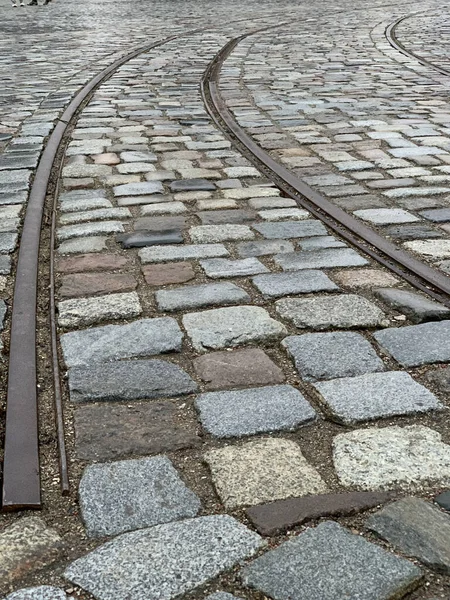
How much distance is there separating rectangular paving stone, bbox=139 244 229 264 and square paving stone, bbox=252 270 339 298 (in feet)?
1.32

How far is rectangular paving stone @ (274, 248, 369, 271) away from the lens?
3.59 m

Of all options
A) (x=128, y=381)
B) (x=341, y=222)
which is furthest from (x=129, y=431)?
(x=341, y=222)

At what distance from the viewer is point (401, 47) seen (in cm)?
1184

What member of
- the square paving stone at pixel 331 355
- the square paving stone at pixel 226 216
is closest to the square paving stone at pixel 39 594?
the square paving stone at pixel 331 355

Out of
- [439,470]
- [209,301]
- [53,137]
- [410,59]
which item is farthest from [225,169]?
[410,59]

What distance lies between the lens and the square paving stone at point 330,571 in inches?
64.9

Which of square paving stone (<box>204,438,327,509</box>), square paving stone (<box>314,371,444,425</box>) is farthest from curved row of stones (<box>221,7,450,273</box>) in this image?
square paving stone (<box>204,438,327,509</box>)

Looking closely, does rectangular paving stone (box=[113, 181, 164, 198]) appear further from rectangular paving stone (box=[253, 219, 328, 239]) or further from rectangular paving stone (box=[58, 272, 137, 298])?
rectangular paving stone (box=[58, 272, 137, 298])

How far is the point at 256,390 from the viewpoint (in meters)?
2.51

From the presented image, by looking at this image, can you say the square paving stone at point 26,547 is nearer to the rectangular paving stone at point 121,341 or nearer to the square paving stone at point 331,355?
the rectangular paving stone at point 121,341

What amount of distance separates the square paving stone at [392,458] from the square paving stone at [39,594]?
0.78 m

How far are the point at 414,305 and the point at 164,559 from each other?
1686mm

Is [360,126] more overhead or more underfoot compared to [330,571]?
more underfoot

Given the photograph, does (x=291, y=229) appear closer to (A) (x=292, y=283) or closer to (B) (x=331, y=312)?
(A) (x=292, y=283)
